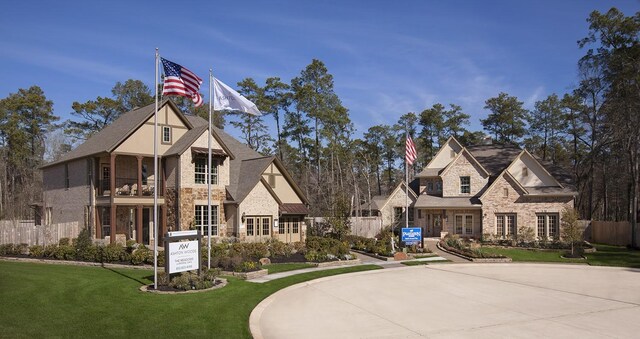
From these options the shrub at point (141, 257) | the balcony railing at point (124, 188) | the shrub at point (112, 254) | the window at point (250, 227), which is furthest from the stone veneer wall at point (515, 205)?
the shrub at point (112, 254)

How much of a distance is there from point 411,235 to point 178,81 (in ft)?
63.3

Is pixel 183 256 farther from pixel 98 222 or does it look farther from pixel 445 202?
pixel 445 202

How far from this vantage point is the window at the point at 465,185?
41438mm

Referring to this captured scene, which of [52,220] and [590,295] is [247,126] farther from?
[590,295]

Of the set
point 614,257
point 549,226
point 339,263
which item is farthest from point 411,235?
point 549,226

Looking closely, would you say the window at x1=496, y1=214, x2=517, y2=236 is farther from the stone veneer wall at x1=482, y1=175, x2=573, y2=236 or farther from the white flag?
the white flag

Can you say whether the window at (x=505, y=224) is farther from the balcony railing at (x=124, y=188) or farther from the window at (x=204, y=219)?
the balcony railing at (x=124, y=188)

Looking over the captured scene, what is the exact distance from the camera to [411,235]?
32.2 meters

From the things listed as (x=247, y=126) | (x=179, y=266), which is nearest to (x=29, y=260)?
(x=179, y=266)

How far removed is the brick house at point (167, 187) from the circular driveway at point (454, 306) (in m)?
11.1

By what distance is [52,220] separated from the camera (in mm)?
36000

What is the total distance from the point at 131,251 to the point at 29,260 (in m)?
4.81

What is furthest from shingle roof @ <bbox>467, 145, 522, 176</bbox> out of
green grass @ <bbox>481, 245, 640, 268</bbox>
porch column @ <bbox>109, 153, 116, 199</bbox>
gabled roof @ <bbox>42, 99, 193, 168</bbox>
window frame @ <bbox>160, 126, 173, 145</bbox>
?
porch column @ <bbox>109, 153, 116, 199</bbox>

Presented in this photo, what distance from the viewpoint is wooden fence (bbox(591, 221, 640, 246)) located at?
37.0m
